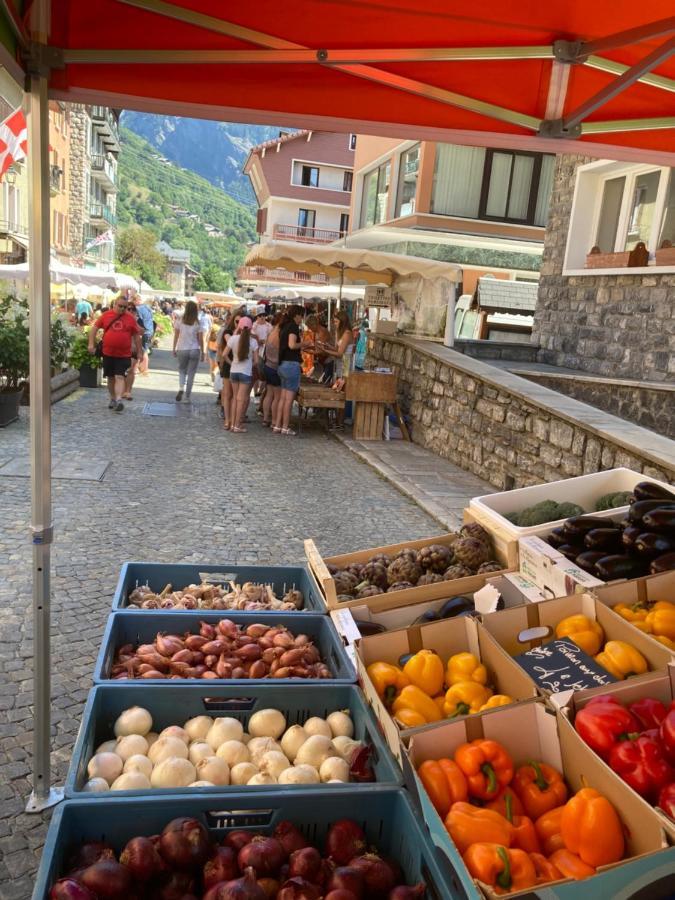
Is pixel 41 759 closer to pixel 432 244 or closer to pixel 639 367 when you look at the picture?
pixel 639 367

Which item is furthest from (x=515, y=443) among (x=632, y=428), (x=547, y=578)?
(x=547, y=578)

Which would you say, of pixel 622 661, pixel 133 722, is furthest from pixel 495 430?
pixel 133 722

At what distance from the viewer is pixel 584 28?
2.80m

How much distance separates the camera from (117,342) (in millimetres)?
11875

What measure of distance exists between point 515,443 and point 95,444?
5524 mm

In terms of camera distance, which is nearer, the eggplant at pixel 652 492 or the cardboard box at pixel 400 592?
the cardboard box at pixel 400 592

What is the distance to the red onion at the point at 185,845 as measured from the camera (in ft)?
6.23

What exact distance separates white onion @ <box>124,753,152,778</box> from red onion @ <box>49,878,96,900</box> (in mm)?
530

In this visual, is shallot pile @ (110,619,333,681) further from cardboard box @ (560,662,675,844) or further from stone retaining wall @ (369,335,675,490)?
stone retaining wall @ (369,335,675,490)

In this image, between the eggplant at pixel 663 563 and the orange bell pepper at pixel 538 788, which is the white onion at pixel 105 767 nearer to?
the orange bell pepper at pixel 538 788

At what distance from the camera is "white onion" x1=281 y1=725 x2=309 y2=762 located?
98.1 inches

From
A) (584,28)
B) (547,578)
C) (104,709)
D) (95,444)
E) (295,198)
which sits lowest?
(95,444)

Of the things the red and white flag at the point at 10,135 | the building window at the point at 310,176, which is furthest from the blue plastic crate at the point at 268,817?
the building window at the point at 310,176

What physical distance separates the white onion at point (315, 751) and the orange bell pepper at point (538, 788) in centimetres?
63
